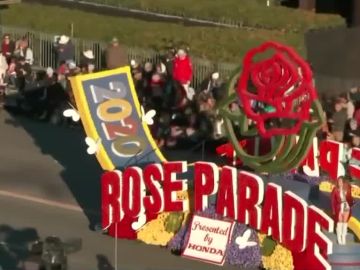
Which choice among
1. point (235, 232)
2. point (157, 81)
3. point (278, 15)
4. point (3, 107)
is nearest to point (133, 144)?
point (235, 232)

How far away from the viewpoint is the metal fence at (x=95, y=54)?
107ft

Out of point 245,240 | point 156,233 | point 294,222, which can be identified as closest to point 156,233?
point 156,233

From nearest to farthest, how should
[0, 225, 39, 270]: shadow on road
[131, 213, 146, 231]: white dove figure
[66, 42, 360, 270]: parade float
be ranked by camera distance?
[66, 42, 360, 270]: parade float, [0, 225, 39, 270]: shadow on road, [131, 213, 146, 231]: white dove figure

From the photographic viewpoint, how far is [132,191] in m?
23.9

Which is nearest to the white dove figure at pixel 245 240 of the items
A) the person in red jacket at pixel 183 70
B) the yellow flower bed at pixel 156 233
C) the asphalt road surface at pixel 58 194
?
the asphalt road surface at pixel 58 194

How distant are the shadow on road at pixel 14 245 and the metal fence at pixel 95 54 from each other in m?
8.61

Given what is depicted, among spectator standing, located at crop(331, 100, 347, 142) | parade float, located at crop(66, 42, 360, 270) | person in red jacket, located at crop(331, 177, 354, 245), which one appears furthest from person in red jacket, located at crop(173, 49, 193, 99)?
person in red jacket, located at crop(331, 177, 354, 245)

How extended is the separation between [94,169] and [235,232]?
660 cm

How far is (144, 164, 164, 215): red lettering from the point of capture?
77.4ft

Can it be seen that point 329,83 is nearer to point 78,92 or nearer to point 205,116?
point 205,116

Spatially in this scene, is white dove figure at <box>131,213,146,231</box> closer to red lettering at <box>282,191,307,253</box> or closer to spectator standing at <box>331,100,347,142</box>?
red lettering at <box>282,191,307,253</box>

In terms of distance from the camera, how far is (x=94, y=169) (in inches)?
1138

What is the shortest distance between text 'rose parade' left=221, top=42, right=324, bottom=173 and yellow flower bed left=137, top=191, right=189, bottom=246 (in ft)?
6.23

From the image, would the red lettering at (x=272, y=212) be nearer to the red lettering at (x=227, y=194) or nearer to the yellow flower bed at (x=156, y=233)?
the red lettering at (x=227, y=194)
